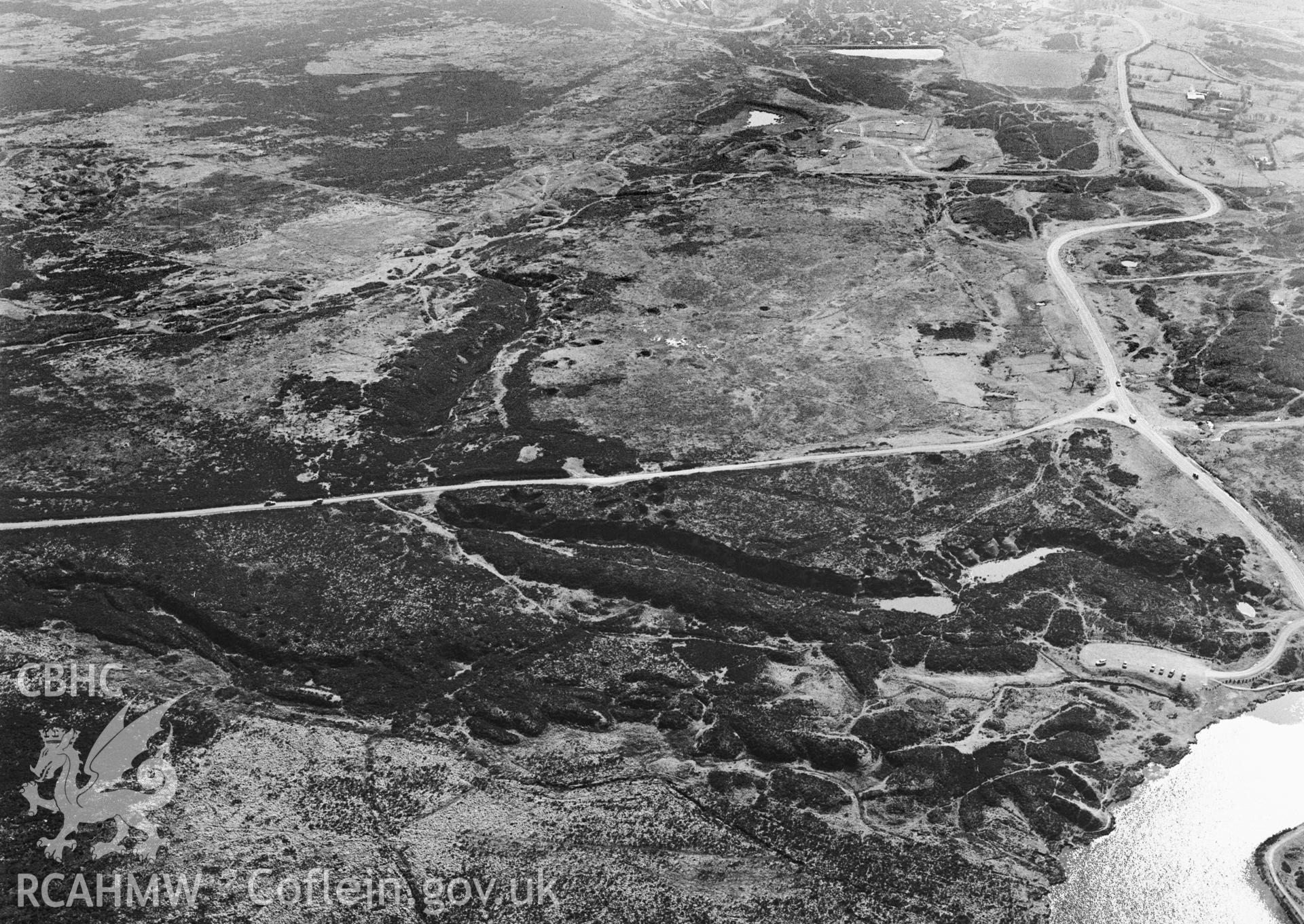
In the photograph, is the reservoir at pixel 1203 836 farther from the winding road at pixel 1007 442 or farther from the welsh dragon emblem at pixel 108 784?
the welsh dragon emblem at pixel 108 784

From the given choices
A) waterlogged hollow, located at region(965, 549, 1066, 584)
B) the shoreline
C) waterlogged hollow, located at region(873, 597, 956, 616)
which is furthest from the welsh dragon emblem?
the shoreline

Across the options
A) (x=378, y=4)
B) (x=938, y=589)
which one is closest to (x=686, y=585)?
(x=938, y=589)

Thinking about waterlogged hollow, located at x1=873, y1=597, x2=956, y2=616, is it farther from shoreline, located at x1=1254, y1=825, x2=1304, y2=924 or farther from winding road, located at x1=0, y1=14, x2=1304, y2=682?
shoreline, located at x1=1254, y1=825, x2=1304, y2=924

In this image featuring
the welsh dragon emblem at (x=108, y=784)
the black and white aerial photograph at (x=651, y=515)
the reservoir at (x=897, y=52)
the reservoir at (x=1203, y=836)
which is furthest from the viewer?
the reservoir at (x=897, y=52)

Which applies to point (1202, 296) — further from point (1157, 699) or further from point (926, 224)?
point (1157, 699)

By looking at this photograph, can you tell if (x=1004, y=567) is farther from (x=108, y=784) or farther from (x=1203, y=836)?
(x=108, y=784)

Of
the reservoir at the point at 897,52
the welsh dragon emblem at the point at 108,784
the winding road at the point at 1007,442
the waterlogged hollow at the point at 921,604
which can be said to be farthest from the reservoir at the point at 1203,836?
the reservoir at the point at 897,52
